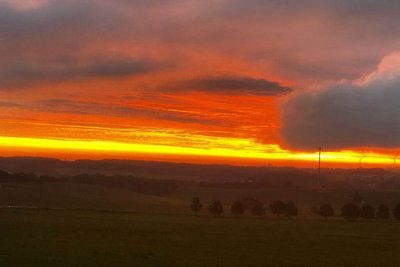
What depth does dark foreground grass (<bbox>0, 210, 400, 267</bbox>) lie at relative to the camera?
123 feet

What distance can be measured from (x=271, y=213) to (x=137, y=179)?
212 feet

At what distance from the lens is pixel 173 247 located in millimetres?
47188

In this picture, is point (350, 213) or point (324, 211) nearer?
point (350, 213)

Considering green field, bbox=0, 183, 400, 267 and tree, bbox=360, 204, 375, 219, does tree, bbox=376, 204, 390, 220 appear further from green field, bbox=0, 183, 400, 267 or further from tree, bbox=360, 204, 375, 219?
green field, bbox=0, 183, 400, 267

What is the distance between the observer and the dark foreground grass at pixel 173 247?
123 feet

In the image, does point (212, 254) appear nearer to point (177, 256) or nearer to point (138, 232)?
point (177, 256)

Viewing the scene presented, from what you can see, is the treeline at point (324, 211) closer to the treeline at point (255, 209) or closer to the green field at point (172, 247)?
the treeline at point (255, 209)

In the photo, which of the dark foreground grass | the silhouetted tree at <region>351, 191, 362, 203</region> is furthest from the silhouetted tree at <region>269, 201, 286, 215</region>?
the silhouetted tree at <region>351, 191, 362, 203</region>

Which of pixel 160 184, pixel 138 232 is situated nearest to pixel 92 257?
pixel 138 232

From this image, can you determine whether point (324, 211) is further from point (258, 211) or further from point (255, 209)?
point (255, 209)

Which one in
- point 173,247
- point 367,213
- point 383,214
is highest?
point 367,213

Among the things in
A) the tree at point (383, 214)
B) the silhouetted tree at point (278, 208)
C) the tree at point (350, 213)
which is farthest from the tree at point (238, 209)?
the tree at point (383, 214)

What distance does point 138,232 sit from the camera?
61.9 metres

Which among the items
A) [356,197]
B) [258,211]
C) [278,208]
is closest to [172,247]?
[278,208]
